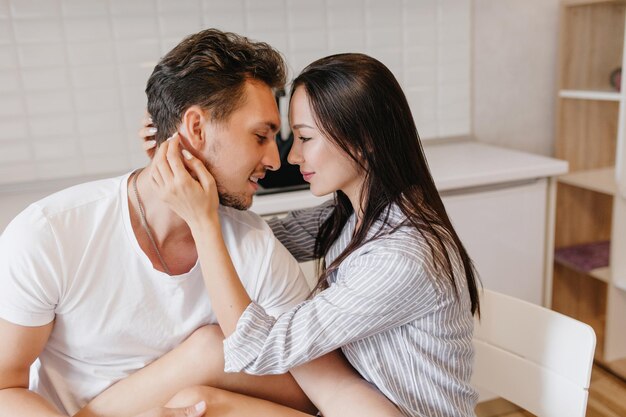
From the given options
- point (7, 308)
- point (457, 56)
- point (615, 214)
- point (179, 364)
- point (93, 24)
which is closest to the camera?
point (7, 308)

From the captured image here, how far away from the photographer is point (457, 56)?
261 cm

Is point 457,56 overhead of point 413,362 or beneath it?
overhead

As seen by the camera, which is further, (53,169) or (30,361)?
(53,169)

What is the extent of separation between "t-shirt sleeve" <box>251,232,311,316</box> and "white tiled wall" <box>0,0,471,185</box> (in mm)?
1134

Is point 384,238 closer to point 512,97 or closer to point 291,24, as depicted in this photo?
point 291,24

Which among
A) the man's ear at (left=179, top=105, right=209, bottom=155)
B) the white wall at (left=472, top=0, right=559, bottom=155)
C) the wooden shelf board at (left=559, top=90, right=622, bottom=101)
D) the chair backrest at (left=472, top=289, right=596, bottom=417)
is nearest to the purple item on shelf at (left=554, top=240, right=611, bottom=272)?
the white wall at (left=472, top=0, right=559, bottom=155)

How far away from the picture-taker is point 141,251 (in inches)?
48.2

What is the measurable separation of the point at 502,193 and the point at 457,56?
697 millimetres

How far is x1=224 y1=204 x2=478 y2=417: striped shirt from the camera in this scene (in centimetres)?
111

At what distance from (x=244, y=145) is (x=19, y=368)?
563mm

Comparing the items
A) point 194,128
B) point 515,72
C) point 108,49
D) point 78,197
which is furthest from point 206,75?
point 515,72

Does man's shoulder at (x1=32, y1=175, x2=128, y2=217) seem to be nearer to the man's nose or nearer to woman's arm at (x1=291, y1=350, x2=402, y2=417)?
the man's nose

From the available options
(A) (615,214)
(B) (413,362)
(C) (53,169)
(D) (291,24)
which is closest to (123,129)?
(C) (53,169)

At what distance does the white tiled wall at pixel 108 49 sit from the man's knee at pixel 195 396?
4.30 ft
